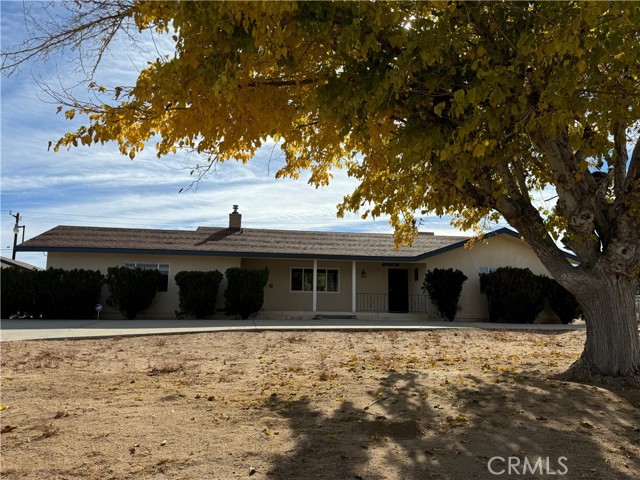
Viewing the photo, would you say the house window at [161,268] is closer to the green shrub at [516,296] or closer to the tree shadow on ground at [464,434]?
the green shrub at [516,296]

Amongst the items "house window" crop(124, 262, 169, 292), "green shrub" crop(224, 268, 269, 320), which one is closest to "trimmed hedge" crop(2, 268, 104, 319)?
"house window" crop(124, 262, 169, 292)

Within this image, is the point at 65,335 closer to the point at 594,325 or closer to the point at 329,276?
the point at 594,325

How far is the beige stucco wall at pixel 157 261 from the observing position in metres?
20.5

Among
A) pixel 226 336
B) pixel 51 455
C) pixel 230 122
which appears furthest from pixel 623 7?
pixel 226 336

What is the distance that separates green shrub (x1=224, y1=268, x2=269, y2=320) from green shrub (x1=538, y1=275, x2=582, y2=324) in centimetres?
1171

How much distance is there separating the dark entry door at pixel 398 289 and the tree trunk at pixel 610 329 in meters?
16.8

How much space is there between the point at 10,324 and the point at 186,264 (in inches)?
275

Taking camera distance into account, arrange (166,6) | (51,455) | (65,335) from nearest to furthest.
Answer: (51,455) → (166,6) → (65,335)

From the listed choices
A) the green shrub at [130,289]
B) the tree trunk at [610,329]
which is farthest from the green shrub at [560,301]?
the green shrub at [130,289]

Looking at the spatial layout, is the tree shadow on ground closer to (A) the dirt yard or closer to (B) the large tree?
(A) the dirt yard

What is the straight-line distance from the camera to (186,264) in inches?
842

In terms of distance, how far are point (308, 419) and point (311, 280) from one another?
18.2 meters

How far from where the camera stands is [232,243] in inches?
885

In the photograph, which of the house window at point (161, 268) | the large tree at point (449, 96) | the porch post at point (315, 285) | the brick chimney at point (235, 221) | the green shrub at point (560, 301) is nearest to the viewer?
the large tree at point (449, 96)
